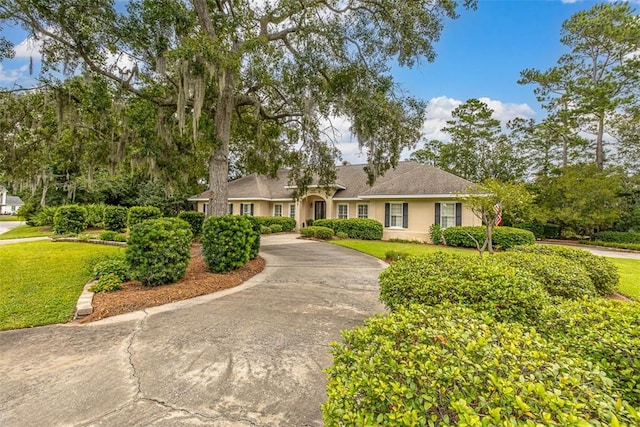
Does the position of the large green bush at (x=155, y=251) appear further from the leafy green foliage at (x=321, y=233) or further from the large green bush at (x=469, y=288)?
the leafy green foliage at (x=321, y=233)

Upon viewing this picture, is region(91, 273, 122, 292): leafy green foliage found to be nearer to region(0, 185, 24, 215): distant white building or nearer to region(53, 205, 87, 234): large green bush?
region(53, 205, 87, 234): large green bush

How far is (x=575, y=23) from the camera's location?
20.6 m

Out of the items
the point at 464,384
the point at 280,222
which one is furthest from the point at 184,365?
→ the point at 280,222

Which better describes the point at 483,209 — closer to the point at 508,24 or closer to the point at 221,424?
the point at 508,24

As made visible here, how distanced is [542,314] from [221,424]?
3088 millimetres

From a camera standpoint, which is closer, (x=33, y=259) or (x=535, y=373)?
(x=535, y=373)

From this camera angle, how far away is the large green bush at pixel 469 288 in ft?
9.71

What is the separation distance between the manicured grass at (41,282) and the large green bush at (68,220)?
4417mm

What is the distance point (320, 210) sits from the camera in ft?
69.2

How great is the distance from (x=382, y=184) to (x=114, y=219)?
625 inches

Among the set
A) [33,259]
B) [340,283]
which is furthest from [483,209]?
[33,259]

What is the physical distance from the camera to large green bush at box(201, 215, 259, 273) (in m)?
6.90

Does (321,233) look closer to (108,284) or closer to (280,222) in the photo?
(280,222)

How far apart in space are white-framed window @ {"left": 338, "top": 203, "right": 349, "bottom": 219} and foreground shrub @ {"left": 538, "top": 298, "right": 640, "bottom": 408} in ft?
54.4
